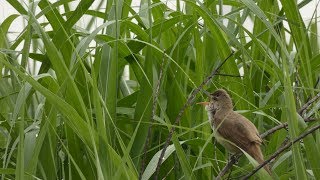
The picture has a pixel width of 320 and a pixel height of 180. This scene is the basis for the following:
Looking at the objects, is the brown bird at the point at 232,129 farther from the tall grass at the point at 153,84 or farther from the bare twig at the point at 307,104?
the bare twig at the point at 307,104

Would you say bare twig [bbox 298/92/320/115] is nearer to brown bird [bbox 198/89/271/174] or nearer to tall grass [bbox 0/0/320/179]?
tall grass [bbox 0/0/320/179]

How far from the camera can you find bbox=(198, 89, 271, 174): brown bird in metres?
2.82

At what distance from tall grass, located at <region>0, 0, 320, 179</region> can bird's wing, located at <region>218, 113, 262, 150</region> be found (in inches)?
2.5

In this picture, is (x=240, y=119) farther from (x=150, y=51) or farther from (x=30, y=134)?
(x=30, y=134)

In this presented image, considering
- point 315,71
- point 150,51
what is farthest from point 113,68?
point 315,71

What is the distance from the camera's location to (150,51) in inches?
120

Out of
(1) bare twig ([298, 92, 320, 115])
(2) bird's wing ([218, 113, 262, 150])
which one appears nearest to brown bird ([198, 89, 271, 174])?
(2) bird's wing ([218, 113, 262, 150])

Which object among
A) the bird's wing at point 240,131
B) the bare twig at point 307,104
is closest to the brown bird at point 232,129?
the bird's wing at point 240,131

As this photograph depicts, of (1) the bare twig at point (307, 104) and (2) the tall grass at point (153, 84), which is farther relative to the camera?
(2) the tall grass at point (153, 84)

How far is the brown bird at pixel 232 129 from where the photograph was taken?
2824 millimetres

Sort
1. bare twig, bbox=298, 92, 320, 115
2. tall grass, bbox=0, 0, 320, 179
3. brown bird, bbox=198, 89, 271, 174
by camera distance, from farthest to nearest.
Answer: brown bird, bbox=198, 89, 271, 174, tall grass, bbox=0, 0, 320, 179, bare twig, bbox=298, 92, 320, 115

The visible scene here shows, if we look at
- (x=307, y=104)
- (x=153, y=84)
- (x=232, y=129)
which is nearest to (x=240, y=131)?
(x=232, y=129)

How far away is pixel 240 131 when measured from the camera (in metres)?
2.94

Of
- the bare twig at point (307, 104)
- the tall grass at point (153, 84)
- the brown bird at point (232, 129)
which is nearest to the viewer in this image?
the bare twig at point (307, 104)
